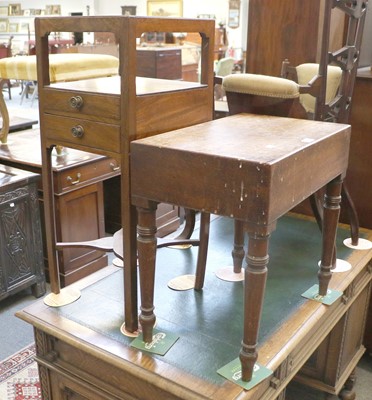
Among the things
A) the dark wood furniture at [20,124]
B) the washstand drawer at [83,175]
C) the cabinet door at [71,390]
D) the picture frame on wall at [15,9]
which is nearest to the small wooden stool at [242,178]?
the cabinet door at [71,390]

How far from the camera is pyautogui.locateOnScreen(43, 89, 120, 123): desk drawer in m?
1.14

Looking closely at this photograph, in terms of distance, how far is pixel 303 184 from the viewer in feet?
3.64

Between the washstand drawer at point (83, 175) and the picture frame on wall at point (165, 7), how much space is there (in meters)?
9.53

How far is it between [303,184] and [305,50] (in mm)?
1100

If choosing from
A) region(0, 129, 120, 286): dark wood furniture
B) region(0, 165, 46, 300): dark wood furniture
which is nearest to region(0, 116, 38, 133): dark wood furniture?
region(0, 129, 120, 286): dark wood furniture

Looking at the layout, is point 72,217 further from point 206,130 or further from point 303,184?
point 303,184

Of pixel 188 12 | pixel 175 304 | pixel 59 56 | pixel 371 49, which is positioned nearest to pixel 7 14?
pixel 188 12

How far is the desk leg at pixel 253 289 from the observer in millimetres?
1022

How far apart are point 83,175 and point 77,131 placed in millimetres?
1553

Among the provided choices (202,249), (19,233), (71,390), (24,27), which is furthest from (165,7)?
(71,390)

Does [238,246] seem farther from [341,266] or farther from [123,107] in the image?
[123,107]

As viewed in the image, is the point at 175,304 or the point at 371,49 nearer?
the point at 175,304

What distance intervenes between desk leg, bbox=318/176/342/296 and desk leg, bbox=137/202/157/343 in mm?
520

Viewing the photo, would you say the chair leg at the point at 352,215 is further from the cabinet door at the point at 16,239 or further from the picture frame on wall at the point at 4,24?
the picture frame on wall at the point at 4,24
